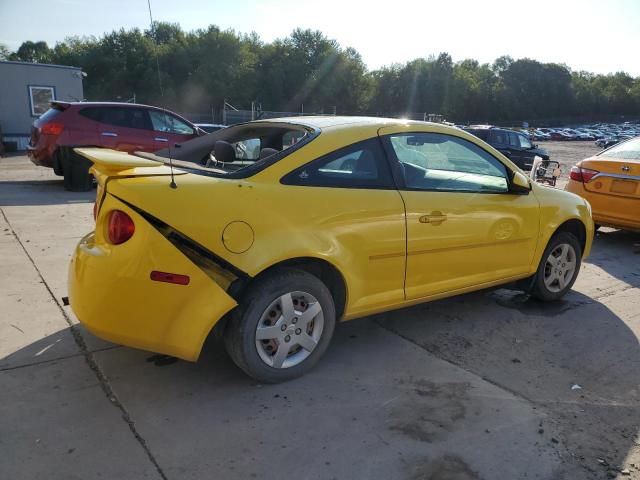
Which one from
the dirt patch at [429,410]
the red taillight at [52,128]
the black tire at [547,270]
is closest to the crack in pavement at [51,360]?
the dirt patch at [429,410]

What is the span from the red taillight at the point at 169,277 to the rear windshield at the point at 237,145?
1107 millimetres

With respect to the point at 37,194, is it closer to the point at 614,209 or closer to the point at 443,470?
the point at 443,470

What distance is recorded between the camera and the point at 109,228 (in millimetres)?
2797

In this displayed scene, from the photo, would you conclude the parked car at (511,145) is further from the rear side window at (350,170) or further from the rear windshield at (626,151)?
the rear side window at (350,170)

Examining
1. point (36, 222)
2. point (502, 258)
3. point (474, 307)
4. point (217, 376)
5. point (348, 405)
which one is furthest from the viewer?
point (36, 222)

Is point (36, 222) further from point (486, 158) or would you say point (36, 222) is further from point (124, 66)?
point (124, 66)

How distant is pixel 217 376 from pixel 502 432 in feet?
5.53

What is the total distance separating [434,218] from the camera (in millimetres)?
3541

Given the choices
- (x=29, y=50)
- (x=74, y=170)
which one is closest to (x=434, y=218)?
(x=74, y=170)

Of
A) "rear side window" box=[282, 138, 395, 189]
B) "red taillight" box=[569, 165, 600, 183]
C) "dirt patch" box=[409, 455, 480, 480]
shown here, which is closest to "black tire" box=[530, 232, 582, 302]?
"rear side window" box=[282, 138, 395, 189]

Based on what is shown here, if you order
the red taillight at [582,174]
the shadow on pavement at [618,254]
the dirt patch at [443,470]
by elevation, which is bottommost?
the shadow on pavement at [618,254]

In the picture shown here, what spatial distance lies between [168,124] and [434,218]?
840 centimetres

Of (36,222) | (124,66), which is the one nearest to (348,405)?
(36,222)

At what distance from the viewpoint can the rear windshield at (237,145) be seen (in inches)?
146
